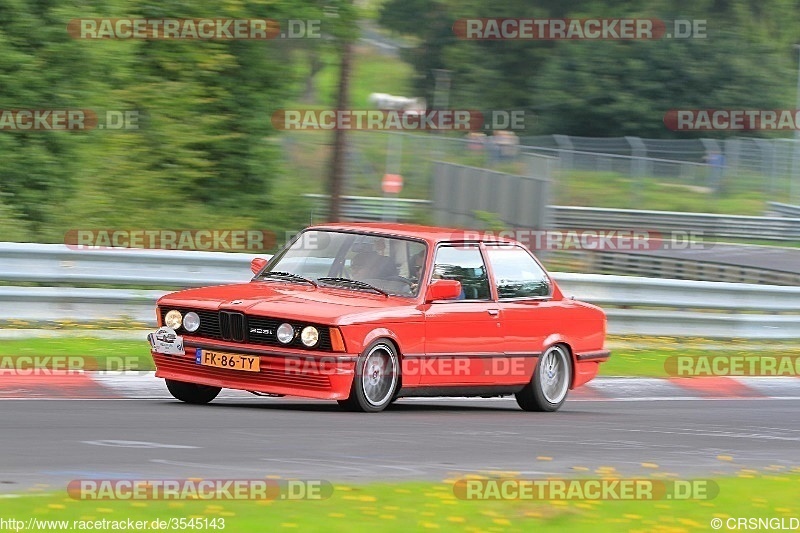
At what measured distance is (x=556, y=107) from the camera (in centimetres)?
6266

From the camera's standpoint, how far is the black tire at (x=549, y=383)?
38.2ft

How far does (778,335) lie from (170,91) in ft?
35.5

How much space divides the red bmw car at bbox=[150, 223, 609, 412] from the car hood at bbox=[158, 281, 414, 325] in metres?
0.01

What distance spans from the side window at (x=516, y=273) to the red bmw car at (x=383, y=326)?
1 centimetres

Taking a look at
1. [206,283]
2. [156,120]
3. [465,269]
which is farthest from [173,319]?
[156,120]

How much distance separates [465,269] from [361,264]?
926 mm

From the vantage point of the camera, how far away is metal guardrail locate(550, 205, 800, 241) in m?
39.1

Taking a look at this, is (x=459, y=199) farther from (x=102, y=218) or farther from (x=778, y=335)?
(x=778, y=335)

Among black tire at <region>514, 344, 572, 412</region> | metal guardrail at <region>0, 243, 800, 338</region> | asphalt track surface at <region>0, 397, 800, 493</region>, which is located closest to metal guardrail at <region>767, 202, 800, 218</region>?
metal guardrail at <region>0, 243, 800, 338</region>

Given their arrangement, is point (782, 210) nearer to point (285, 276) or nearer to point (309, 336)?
point (285, 276)

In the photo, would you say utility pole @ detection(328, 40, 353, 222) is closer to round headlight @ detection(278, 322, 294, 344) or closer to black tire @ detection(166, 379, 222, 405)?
black tire @ detection(166, 379, 222, 405)

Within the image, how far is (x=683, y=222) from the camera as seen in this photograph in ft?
129

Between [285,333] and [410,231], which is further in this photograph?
[410,231]

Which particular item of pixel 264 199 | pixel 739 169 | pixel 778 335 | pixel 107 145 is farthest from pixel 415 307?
pixel 739 169
